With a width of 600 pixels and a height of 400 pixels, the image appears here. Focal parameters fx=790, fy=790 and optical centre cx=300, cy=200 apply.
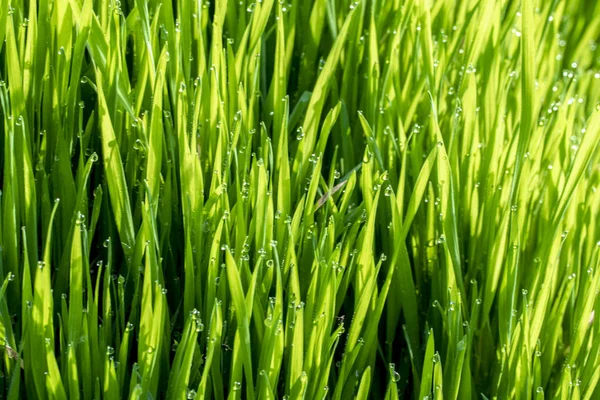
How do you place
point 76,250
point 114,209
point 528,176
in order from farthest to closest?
point 528,176, point 114,209, point 76,250

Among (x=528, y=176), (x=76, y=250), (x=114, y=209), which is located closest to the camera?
(x=76, y=250)

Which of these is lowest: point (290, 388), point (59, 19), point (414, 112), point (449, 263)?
point (290, 388)

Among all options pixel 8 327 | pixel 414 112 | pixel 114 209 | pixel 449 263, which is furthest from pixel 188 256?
pixel 414 112

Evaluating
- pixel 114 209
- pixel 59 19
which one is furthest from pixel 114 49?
pixel 114 209

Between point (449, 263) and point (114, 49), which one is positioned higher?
point (114, 49)

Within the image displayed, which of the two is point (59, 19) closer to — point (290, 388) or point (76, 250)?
point (76, 250)

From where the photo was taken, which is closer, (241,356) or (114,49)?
(241,356)
